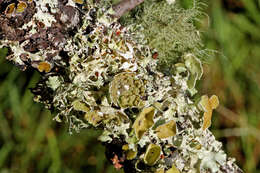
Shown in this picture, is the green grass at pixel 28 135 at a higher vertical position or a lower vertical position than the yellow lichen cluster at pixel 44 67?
lower

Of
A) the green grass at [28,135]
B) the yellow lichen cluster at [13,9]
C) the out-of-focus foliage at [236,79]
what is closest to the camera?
the yellow lichen cluster at [13,9]

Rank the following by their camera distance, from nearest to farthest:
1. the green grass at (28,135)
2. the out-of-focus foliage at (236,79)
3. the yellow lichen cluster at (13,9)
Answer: the yellow lichen cluster at (13,9), the green grass at (28,135), the out-of-focus foliage at (236,79)

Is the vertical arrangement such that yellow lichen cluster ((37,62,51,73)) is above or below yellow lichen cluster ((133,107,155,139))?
above

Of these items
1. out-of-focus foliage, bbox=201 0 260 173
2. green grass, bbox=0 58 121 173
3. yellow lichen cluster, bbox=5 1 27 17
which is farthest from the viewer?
out-of-focus foliage, bbox=201 0 260 173

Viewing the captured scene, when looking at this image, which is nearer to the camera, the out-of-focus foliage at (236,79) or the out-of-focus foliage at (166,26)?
the out-of-focus foliage at (166,26)

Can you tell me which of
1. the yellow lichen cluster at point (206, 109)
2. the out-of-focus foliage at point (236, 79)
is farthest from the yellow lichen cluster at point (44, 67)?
the out-of-focus foliage at point (236, 79)

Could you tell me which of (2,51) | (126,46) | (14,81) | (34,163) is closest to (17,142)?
(34,163)

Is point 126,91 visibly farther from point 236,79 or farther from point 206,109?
point 236,79

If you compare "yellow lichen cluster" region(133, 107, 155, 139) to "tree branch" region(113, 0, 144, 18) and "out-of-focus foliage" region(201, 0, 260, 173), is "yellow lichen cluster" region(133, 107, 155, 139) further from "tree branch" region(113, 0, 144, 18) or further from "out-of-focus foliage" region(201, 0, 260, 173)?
"out-of-focus foliage" region(201, 0, 260, 173)

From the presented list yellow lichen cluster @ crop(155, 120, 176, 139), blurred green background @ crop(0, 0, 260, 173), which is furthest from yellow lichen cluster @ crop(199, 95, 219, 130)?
blurred green background @ crop(0, 0, 260, 173)

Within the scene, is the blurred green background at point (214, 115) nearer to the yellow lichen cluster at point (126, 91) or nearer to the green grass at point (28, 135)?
the green grass at point (28, 135)
